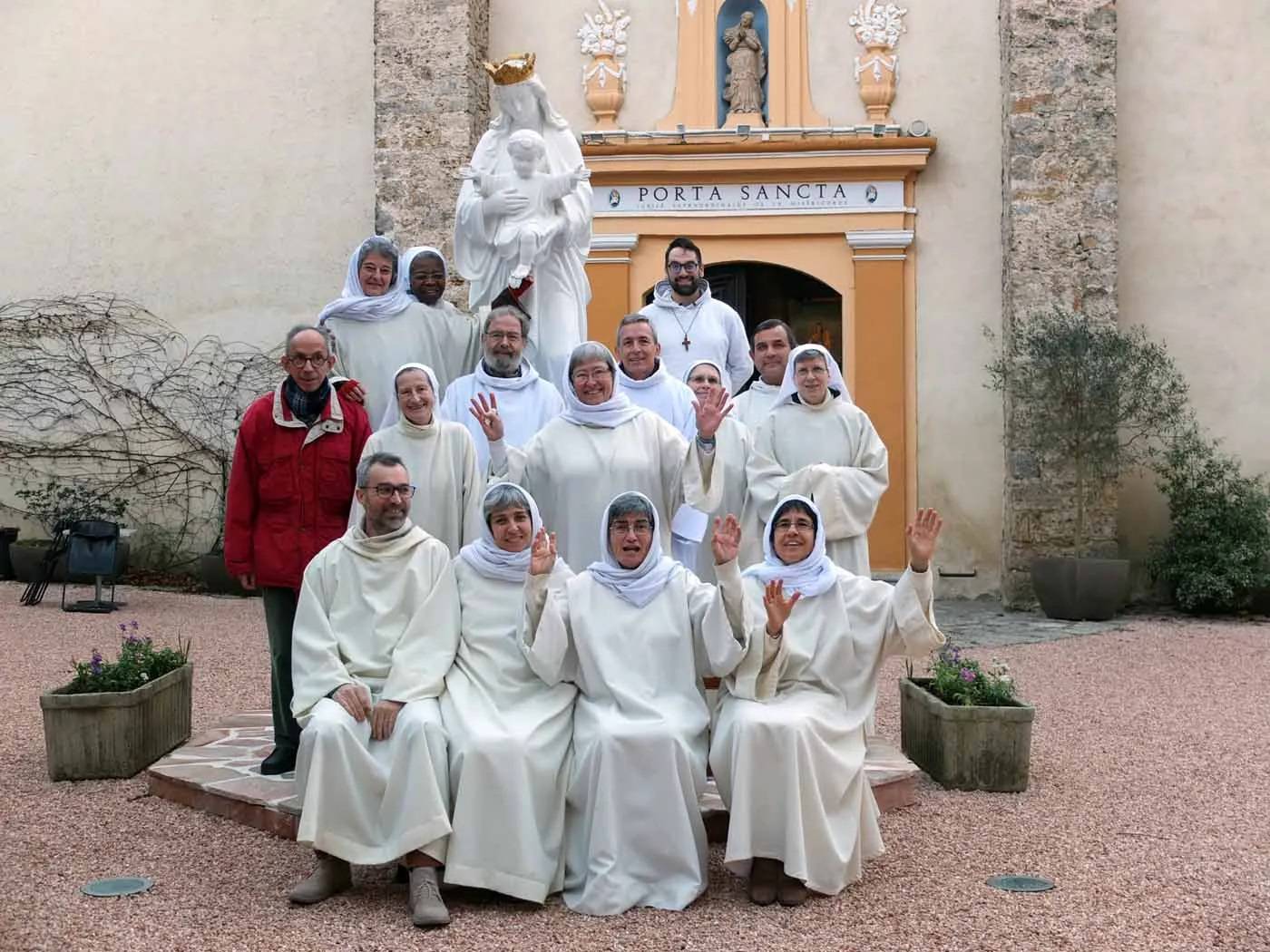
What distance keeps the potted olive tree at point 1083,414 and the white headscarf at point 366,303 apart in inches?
257

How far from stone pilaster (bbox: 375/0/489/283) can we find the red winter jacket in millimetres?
6626

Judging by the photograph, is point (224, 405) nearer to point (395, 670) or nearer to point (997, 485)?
point (997, 485)

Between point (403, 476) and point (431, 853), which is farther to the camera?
point (403, 476)

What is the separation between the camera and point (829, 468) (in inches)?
240

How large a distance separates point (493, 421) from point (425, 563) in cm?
76

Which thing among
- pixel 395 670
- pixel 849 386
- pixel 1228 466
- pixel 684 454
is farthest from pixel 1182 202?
pixel 395 670

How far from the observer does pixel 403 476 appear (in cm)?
477

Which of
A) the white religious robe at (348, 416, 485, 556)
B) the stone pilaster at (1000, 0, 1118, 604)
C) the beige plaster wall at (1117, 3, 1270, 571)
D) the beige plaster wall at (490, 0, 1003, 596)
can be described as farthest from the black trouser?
the beige plaster wall at (1117, 3, 1270, 571)

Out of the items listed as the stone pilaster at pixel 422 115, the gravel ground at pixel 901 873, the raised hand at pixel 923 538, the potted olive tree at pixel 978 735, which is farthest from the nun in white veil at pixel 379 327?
the stone pilaster at pixel 422 115

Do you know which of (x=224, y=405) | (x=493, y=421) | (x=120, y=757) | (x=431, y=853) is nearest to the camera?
(x=431, y=853)

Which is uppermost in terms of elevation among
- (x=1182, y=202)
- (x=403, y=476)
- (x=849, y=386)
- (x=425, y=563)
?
(x=1182, y=202)

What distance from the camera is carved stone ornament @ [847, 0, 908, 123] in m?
12.1

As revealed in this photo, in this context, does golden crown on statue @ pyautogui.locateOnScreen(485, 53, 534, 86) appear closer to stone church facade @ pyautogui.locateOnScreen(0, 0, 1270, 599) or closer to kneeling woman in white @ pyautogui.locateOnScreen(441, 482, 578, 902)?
kneeling woman in white @ pyautogui.locateOnScreen(441, 482, 578, 902)

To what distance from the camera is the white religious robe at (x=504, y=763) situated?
4.37 m
